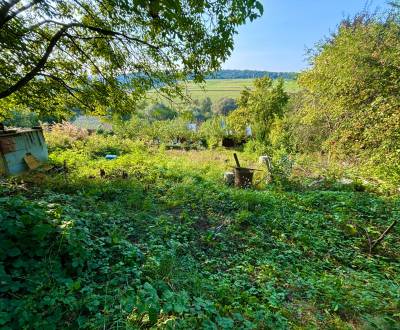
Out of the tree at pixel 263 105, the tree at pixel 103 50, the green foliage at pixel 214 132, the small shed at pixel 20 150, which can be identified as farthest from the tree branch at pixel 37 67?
the green foliage at pixel 214 132

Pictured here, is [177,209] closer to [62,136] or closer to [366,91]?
[366,91]

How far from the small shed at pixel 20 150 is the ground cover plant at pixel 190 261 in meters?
0.99

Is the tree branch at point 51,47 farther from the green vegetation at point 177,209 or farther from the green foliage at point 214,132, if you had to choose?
the green foliage at point 214,132

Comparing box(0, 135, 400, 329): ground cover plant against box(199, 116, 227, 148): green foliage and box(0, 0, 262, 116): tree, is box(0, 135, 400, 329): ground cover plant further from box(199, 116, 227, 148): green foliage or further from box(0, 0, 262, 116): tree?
box(199, 116, 227, 148): green foliage

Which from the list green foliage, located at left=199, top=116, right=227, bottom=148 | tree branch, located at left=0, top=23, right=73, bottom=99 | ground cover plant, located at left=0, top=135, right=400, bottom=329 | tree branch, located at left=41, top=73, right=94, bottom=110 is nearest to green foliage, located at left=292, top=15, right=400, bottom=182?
ground cover plant, located at left=0, top=135, right=400, bottom=329

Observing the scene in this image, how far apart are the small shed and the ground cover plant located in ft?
3.26

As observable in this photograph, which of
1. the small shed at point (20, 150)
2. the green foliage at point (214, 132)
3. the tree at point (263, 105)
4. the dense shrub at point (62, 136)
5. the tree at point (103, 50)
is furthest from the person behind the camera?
the green foliage at point (214, 132)

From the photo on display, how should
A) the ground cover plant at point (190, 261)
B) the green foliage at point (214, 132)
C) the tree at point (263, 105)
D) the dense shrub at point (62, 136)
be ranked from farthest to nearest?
the green foliage at point (214, 132), the tree at point (263, 105), the dense shrub at point (62, 136), the ground cover plant at point (190, 261)

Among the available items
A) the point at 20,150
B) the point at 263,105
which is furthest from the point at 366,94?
the point at 263,105

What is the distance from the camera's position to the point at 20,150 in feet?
21.5

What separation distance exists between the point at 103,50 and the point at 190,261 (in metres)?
3.91

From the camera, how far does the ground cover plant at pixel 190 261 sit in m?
1.98

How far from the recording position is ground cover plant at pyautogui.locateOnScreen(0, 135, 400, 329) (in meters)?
1.98

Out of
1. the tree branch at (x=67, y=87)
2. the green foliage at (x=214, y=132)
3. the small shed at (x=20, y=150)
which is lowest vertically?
the green foliage at (x=214, y=132)
